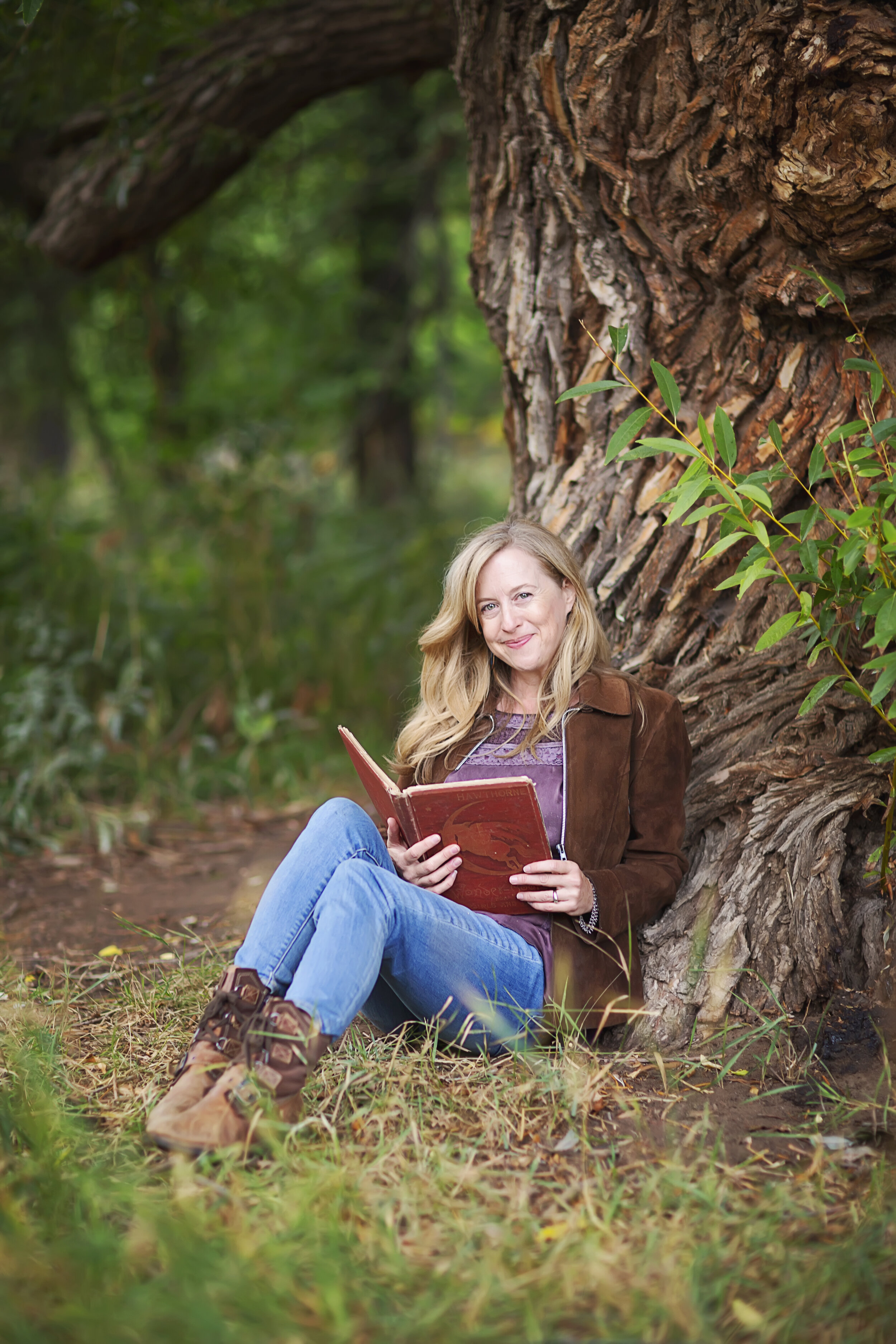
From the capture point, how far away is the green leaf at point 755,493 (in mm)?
2240

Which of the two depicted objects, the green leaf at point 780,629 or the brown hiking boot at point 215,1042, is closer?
the brown hiking boot at point 215,1042

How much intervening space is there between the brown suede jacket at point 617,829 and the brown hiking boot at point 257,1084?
2.23 ft

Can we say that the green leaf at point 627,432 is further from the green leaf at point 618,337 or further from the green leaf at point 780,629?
the green leaf at point 780,629

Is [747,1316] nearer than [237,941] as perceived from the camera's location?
Yes

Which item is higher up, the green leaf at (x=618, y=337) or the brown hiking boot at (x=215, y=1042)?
the green leaf at (x=618, y=337)

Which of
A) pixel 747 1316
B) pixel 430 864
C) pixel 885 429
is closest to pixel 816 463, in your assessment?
pixel 885 429

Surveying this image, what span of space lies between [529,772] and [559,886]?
36 cm

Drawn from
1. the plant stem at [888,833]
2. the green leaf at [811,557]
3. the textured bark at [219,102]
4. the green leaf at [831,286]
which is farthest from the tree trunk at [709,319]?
the textured bark at [219,102]

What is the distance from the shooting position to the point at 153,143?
4473 millimetres

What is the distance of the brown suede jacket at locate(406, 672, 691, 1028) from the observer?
2.65m

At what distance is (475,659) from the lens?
312 cm

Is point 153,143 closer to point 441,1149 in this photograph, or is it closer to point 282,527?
point 282,527

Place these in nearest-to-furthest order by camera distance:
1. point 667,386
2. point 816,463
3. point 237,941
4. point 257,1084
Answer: point 257,1084
point 667,386
point 816,463
point 237,941

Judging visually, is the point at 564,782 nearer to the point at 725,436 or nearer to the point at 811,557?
the point at 811,557
